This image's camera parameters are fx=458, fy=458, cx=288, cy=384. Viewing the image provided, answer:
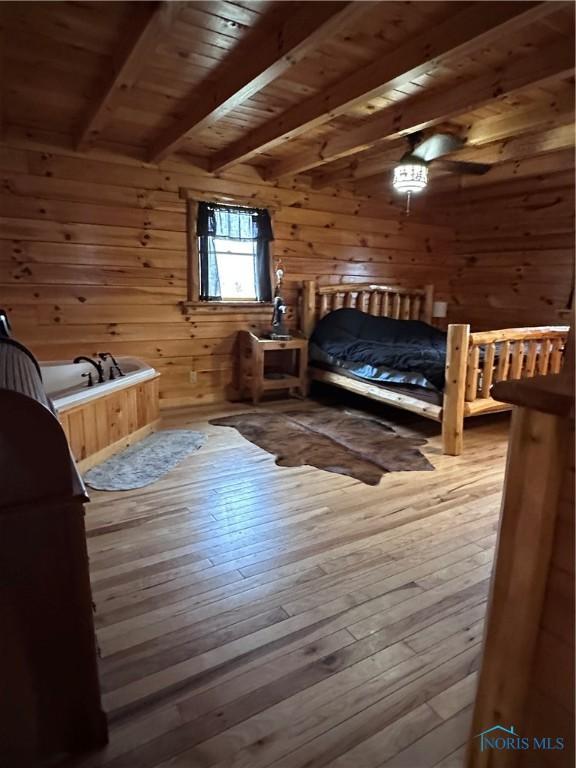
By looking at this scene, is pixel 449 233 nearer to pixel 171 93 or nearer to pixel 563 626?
pixel 171 93

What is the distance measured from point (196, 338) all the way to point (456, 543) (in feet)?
10.4

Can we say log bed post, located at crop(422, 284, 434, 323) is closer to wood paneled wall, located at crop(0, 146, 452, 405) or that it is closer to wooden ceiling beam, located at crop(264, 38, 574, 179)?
wood paneled wall, located at crop(0, 146, 452, 405)

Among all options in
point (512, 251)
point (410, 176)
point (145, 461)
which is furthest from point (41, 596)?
point (512, 251)

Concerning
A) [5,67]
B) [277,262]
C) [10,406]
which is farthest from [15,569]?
[277,262]

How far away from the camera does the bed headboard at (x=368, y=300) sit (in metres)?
5.03

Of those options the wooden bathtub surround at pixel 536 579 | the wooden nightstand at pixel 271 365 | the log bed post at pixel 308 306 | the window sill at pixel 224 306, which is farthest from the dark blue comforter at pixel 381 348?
the wooden bathtub surround at pixel 536 579

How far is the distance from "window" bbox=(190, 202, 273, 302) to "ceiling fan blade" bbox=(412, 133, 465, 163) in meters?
1.75

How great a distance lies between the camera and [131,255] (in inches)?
162

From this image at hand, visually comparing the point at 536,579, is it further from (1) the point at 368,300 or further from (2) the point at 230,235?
(1) the point at 368,300

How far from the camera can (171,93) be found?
280 cm

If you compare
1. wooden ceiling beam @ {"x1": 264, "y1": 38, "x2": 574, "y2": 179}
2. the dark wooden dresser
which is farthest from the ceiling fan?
the dark wooden dresser

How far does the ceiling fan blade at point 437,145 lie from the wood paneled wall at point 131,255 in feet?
5.66

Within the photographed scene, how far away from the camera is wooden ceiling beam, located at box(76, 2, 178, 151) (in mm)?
1776

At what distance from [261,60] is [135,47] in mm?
578
